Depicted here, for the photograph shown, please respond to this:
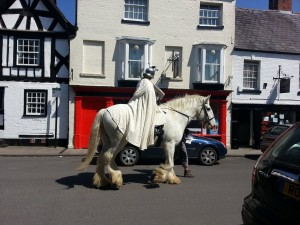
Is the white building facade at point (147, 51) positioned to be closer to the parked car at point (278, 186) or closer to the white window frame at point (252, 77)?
the white window frame at point (252, 77)

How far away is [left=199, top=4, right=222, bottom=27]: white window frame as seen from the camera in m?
19.7

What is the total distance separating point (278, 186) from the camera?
3361 millimetres

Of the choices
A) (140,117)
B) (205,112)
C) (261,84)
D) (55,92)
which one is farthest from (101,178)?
(261,84)

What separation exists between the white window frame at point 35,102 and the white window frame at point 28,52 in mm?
1513

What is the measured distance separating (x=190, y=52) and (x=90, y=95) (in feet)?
19.3

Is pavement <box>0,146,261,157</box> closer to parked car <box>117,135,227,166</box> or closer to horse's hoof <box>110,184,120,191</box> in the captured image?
parked car <box>117,135,227,166</box>

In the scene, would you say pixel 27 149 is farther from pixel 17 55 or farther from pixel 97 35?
pixel 97 35

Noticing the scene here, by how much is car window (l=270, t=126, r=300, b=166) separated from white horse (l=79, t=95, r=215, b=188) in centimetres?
444

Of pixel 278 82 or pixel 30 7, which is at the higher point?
pixel 30 7

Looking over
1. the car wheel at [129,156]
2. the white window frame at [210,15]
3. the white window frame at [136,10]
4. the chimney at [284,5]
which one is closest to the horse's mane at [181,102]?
the car wheel at [129,156]

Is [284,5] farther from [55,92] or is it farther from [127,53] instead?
[55,92]

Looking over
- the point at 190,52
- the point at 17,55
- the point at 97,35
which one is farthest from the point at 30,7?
the point at 190,52

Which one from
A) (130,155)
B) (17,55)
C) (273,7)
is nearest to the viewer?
(130,155)

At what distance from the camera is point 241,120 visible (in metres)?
20.1
